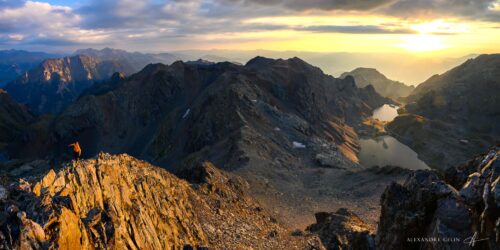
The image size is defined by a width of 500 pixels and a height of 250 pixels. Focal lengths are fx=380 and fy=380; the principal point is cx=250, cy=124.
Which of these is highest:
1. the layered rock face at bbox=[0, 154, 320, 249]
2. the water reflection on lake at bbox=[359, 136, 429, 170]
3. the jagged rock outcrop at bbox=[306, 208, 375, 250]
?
the layered rock face at bbox=[0, 154, 320, 249]

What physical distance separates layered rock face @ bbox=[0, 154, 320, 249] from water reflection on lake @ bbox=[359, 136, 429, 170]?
111 metres

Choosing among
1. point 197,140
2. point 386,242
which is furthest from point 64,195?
point 197,140

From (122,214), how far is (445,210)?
20831 millimetres

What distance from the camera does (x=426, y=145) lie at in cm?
17975

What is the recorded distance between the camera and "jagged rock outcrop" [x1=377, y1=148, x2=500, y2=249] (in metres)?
17.2

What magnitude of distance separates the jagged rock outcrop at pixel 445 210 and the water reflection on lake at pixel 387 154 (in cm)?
12275

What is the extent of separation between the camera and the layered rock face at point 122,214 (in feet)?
66.9

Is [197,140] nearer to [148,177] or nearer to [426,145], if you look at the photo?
[148,177]

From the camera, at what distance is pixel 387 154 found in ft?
547
